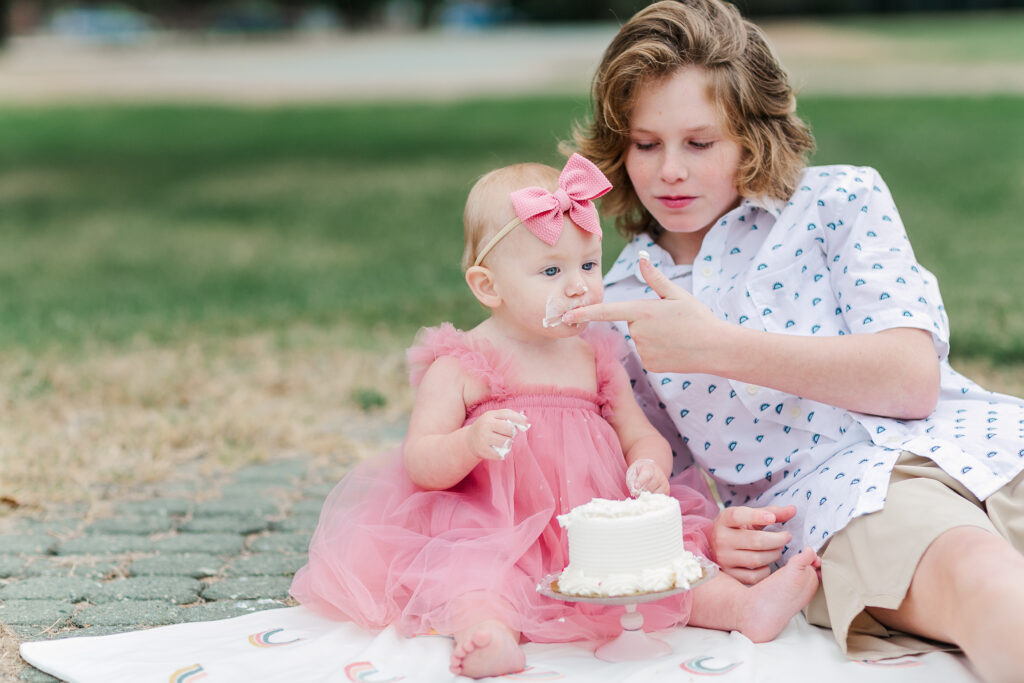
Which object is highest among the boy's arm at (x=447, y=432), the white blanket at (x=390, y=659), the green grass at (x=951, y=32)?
the green grass at (x=951, y=32)

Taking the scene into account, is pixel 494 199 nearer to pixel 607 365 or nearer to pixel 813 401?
pixel 607 365

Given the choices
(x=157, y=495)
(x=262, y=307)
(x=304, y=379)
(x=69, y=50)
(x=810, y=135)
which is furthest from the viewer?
(x=69, y=50)

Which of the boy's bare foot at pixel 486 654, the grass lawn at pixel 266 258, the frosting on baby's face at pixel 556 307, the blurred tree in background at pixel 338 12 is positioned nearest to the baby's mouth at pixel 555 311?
the frosting on baby's face at pixel 556 307

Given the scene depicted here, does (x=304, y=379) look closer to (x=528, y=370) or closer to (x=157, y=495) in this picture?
(x=157, y=495)

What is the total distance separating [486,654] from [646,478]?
527mm

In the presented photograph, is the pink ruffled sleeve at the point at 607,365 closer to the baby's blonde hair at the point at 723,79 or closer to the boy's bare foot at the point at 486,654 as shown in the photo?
the baby's blonde hair at the point at 723,79

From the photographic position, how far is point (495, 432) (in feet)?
7.52

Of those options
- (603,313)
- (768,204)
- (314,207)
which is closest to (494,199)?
(603,313)

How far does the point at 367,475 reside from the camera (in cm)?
276

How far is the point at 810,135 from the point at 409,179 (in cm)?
871

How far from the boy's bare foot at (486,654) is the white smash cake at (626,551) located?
0.47 ft

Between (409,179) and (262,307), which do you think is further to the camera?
(409,179)

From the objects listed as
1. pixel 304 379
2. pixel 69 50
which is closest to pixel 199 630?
pixel 304 379

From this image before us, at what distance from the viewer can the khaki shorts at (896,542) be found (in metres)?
2.17
